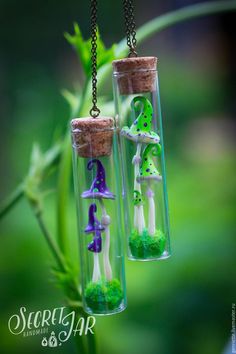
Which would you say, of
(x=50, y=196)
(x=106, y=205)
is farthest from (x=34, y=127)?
(x=106, y=205)

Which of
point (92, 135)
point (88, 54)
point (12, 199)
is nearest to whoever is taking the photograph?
point (92, 135)

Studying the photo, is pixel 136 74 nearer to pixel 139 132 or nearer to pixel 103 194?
pixel 139 132

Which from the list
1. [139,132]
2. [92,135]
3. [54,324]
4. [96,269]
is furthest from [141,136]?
[54,324]

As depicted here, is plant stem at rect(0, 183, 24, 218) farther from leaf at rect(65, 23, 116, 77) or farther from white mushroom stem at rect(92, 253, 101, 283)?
white mushroom stem at rect(92, 253, 101, 283)

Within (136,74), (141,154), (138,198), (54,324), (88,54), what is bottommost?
(54,324)

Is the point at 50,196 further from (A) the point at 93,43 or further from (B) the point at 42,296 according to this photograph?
(A) the point at 93,43

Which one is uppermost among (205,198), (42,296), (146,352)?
(205,198)
